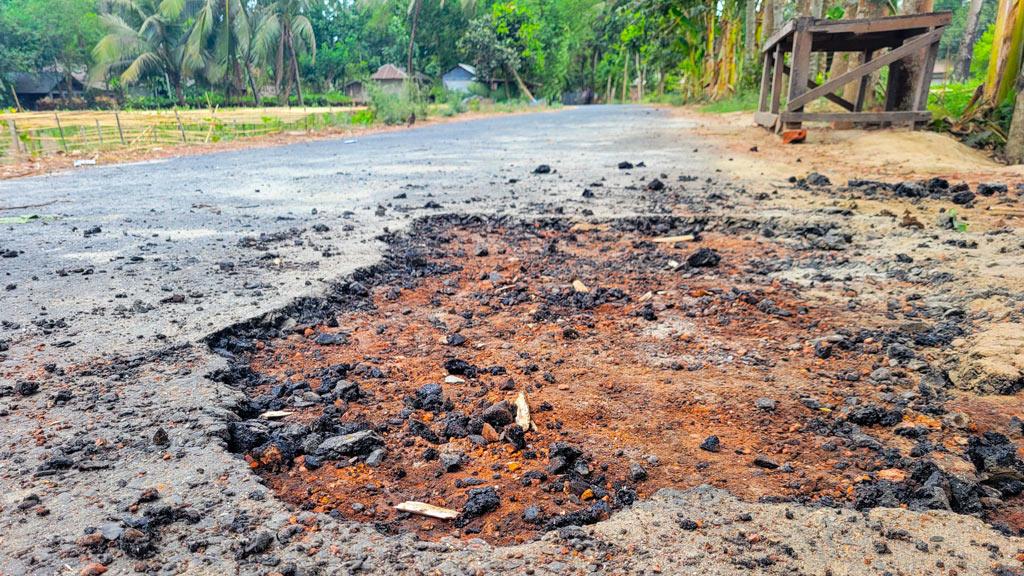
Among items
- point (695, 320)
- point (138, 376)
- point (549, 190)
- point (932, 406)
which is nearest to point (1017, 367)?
point (932, 406)

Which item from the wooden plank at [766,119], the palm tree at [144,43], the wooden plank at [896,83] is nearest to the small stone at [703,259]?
the wooden plank at [766,119]

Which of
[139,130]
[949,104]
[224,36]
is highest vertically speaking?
[224,36]

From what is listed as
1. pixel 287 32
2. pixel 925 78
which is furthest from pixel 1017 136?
pixel 287 32

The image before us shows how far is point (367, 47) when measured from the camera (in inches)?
2223

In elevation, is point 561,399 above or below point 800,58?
below

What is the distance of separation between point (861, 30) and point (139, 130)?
1693 centimetres

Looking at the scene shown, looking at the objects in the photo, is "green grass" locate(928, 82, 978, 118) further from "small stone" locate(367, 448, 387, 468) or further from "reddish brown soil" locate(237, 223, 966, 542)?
"small stone" locate(367, 448, 387, 468)

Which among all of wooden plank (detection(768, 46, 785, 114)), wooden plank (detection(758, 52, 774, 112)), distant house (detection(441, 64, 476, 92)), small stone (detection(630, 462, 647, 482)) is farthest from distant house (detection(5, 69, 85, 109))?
small stone (detection(630, 462, 647, 482))

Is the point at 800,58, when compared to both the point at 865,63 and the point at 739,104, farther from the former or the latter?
the point at 739,104

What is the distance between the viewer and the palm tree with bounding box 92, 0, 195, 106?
1571 inches

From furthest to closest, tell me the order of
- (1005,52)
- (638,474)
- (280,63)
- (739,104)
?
1. (280,63)
2. (739,104)
3. (1005,52)
4. (638,474)

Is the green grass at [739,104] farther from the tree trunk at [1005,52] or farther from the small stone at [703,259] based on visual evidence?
the small stone at [703,259]

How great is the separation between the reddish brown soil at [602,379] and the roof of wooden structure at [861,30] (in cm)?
704

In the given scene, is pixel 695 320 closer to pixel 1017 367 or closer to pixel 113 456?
pixel 1017 367
